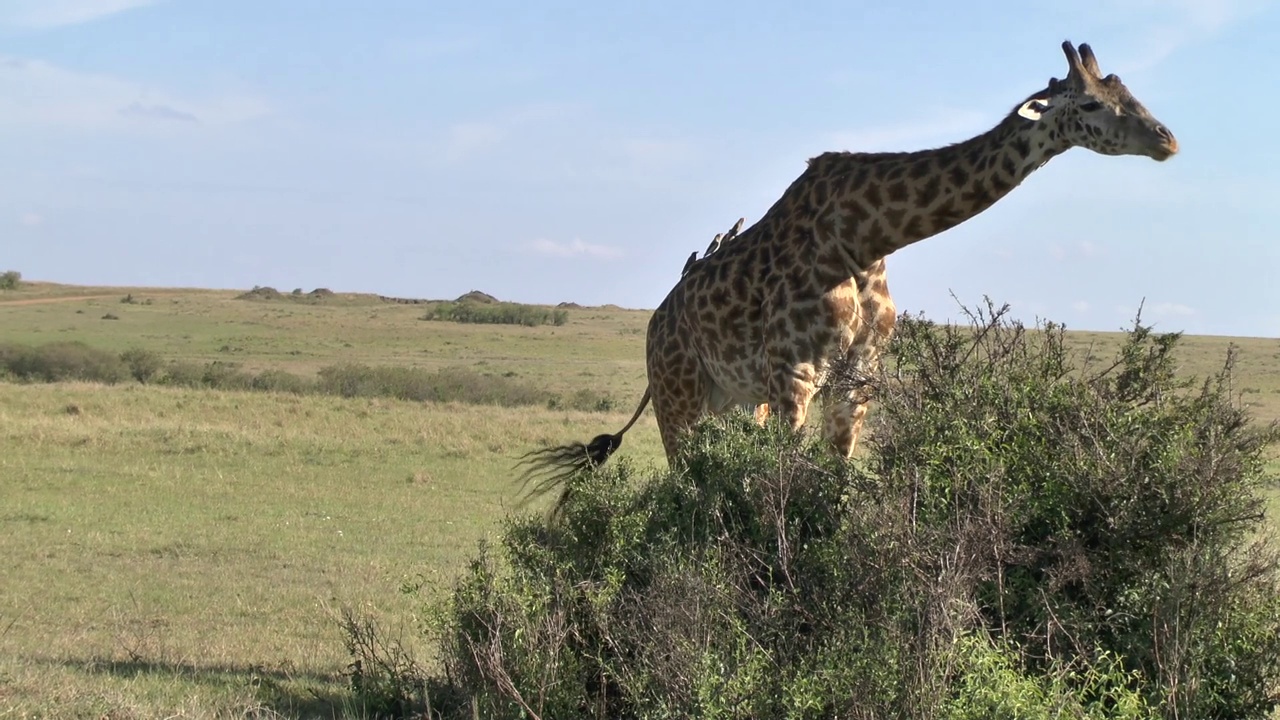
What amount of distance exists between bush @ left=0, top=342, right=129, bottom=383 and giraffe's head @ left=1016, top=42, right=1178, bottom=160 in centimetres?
2981

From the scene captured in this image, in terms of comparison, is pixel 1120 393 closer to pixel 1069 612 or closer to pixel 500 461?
pixel 1069 612

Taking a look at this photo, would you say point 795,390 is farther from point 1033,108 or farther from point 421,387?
point 421,387

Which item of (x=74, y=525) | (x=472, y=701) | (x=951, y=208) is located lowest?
(x=74, y=525)

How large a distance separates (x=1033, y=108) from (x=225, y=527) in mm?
9093

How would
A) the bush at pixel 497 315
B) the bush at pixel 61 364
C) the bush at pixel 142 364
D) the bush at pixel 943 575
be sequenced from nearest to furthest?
1. the bush at pixel 943 575
2. the bush at pixel 61 364
3. the bush at pixel 142 364
4. the bush at pixel 497 315

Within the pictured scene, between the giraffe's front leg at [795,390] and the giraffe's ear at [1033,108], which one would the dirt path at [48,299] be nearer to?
the giraffe's front leg at [795,390]

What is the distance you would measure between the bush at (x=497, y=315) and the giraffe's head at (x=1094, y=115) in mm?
50286

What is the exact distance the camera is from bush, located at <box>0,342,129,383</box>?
32312 millimetres

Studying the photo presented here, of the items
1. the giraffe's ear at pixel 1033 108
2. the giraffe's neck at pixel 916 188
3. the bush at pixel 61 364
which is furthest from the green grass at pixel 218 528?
the bush at pixel 61 364

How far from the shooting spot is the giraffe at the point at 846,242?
5.50 metres

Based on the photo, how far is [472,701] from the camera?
14.9ft

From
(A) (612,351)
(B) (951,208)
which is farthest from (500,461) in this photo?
(A) (612,351)

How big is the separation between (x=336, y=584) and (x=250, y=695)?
4.33 meters

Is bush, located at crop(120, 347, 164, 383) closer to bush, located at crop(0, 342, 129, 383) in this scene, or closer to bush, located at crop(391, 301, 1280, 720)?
bush, located at crop(0, 342, 129, 383)
